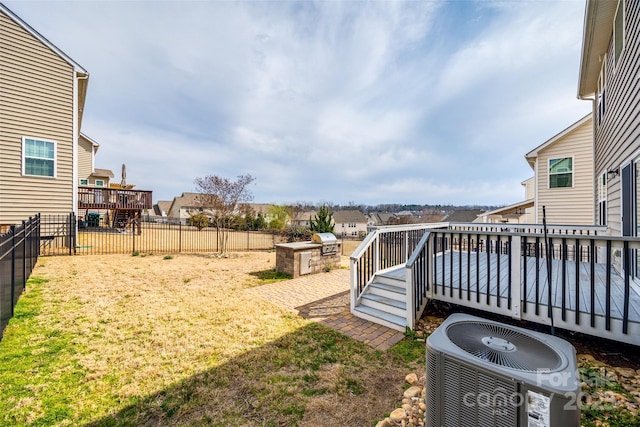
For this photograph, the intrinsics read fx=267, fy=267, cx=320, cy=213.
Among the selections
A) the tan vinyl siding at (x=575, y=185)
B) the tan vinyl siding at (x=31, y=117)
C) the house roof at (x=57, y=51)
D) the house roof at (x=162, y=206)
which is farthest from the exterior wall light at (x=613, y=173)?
the house roof at (x=162, y=206)

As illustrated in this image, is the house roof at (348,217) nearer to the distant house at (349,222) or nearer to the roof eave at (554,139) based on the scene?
the distant house at (349,222)

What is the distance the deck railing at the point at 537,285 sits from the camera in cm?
296

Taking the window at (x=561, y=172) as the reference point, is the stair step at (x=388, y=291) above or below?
below

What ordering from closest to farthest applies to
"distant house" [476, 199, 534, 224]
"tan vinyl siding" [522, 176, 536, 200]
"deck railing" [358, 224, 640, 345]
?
"deck railing" [358, 224, 640, 345], "distant house" [476, 199, 534, 224], "tan vinyl siding" [522, 176, 536, 200]

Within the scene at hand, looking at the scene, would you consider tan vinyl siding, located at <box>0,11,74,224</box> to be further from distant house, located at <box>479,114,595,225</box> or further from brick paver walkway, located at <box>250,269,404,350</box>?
distant house, located at <box>479,114,595,225</box>

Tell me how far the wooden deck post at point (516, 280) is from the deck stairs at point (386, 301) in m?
1.49

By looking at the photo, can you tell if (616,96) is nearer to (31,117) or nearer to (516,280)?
(516,280)

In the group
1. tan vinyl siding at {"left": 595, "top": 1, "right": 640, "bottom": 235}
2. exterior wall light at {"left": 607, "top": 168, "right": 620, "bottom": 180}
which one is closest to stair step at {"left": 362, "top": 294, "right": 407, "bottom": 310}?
tan vinyl siding at {"left": 595, "top": 1, "right": 640, "bottom": 235}

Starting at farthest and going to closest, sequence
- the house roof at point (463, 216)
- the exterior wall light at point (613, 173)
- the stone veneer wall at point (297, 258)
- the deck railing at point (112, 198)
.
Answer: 1. the house roof at point (463, 216)
2. the deck railing at point (112, 198)
3. the stone veneer wall at point (297, 258)
4. the exterior wall light at point (613, 173)

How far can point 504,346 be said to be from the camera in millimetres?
1690

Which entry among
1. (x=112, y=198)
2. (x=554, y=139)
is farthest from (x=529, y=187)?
(x=112, y=198)

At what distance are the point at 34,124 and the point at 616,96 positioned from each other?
1643cm

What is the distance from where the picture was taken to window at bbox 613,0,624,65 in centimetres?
488

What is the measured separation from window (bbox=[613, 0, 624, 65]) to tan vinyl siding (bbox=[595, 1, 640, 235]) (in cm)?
24
